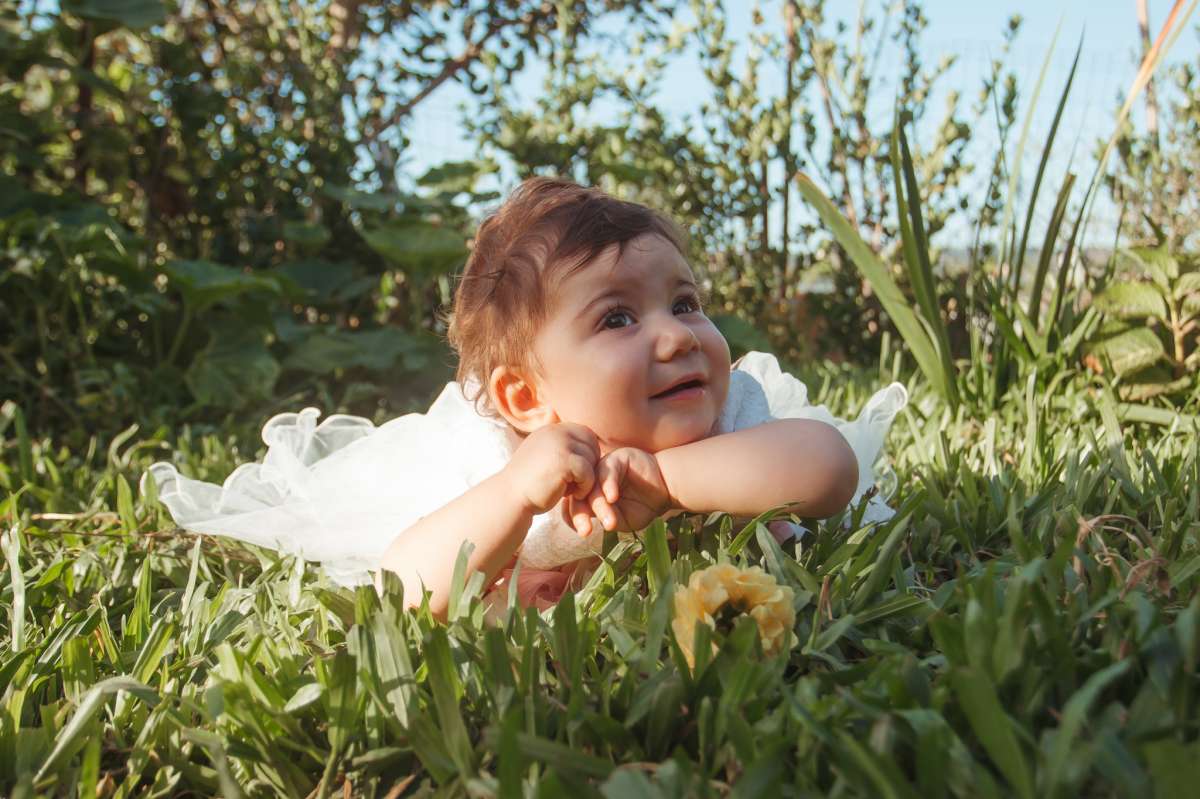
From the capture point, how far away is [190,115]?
369cm

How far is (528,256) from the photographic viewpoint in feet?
4.57

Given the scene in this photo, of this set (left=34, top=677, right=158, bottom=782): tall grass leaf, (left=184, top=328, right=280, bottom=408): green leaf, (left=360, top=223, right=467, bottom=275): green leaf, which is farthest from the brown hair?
(left=360, top=223, right=467, bottom=275): green leaf

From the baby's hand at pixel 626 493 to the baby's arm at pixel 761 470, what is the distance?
2 centimetres

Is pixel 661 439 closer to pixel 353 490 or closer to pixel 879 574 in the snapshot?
pixel 879 574

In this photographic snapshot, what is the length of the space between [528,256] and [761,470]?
44 cm

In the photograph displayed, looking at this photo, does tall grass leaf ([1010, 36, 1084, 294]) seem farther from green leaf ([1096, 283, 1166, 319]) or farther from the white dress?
the white dress

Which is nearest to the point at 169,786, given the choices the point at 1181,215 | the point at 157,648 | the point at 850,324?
Answer: the point at 157,648

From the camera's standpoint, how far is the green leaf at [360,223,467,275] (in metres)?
3.57

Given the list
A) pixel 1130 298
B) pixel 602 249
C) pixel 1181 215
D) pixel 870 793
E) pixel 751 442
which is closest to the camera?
pixel 870 793

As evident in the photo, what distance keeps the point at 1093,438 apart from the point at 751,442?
2.84 feet

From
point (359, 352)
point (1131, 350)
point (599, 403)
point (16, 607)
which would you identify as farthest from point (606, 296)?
point (359, 352)

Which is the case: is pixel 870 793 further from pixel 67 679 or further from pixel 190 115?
pixel 190 115

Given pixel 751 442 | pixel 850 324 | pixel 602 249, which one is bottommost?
pixel 850 324

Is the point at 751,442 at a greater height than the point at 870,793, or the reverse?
the point at 751,442
